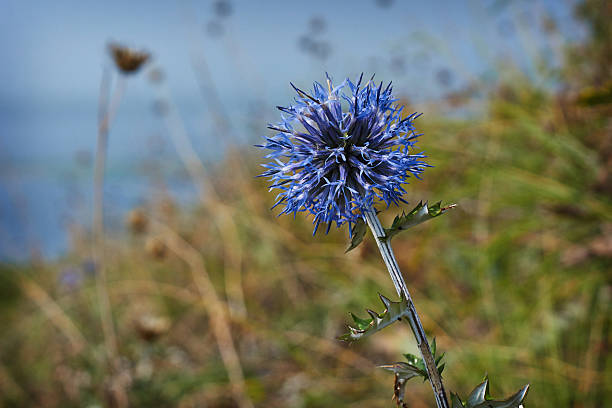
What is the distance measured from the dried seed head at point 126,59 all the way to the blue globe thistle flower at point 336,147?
1.03 metres

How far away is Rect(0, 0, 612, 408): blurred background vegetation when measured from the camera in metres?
1.56

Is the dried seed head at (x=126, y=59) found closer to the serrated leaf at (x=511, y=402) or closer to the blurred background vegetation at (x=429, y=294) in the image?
the blurred background vegetation at (x=429, y=294)

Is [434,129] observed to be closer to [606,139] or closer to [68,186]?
[606,139]

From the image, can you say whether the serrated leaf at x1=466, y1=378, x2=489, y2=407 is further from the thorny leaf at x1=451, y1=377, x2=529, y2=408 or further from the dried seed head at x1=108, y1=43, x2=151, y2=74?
the dried seed head at x1=108, y1=43, x2=151, y2=74

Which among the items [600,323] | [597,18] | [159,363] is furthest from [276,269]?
[597,18]

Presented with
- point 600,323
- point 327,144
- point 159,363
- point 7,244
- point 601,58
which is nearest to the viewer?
point 327,144

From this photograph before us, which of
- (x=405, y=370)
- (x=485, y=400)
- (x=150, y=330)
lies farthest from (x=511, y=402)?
(x=150, y=330)

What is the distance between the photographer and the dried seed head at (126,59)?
149 centimetres

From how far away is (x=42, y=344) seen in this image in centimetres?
273

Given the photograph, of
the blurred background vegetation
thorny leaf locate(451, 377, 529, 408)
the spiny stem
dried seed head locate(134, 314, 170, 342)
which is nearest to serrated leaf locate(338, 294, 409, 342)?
the spiny stem

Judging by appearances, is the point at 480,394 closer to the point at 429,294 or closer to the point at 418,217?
the point at 418,217

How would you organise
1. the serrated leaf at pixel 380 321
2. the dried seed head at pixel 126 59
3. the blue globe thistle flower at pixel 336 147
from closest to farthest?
the serrated leaf at pixel 380 321, the blue globe thistle flower at pixel 336 147, the dried seed head at pixel 126 59

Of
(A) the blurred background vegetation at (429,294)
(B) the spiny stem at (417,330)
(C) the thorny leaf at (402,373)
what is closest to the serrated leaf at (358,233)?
(B) the spiny stem at (417,330)

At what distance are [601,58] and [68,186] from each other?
4305mm
